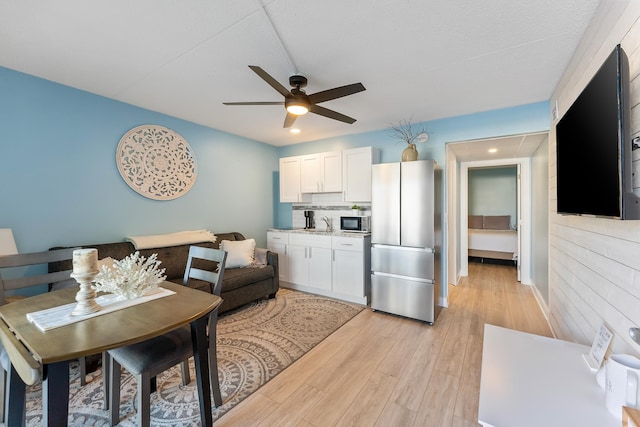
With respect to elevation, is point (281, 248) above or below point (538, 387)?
above

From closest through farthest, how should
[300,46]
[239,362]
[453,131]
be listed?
[300,46], [239,362], [453,131]

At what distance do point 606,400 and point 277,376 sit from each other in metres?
1.88

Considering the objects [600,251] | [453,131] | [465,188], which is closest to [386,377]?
[600,251]

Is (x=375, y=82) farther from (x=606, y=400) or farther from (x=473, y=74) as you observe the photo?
(x=606, y=400)

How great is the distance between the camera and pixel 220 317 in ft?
10.3

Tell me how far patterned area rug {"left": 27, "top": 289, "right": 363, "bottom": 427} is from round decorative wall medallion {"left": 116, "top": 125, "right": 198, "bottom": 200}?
1796 mm

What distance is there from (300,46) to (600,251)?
7.54 ft

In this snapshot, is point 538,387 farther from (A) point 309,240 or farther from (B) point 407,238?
(A) point 309,240

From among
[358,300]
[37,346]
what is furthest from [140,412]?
[358,300]

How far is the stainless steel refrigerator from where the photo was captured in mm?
3055

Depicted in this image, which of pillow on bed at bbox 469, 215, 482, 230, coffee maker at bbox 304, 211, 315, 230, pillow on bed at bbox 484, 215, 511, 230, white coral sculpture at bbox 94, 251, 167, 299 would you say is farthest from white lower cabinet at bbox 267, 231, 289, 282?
pillow on bed at bbox 484, 215, 511, 230

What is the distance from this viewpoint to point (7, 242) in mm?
2141

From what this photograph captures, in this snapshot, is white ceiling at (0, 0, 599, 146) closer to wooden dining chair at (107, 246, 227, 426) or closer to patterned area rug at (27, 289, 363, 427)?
wooden dining chair at (107, 246, 227, 426)

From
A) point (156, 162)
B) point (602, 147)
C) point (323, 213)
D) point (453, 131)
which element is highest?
point (453, 131)
